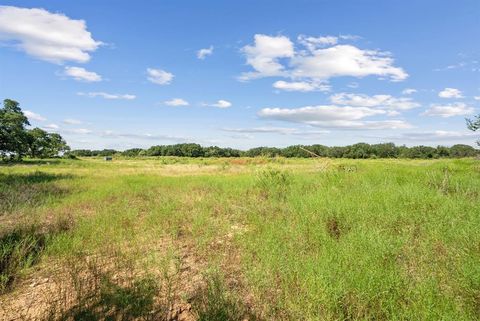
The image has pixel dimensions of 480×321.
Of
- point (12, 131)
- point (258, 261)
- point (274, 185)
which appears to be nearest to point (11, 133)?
point (12, 131)

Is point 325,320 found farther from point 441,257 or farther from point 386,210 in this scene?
point 386,210

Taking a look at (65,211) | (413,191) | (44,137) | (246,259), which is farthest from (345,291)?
(44,137)

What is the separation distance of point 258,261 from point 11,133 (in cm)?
3282

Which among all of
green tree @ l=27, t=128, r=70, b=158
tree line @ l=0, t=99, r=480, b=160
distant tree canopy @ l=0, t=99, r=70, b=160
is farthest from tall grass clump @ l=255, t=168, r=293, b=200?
green tree @ l=27, t=128, r=70, b=158

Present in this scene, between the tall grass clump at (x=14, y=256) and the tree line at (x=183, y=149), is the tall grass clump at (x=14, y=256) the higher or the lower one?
the lower one

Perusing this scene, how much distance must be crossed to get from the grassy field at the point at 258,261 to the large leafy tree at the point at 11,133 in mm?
26068

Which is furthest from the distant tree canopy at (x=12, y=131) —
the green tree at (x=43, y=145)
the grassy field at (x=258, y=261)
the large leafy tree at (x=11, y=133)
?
the grassy field at (x=258, y=261)

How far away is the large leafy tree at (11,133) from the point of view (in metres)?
28.5

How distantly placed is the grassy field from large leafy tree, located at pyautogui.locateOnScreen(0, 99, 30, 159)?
1026 inches

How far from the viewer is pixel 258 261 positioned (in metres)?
4.52

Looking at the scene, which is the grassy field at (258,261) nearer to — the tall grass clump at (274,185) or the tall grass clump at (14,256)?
the tall grass clump at (14,256)

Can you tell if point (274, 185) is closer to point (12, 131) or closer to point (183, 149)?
point (12, 131)

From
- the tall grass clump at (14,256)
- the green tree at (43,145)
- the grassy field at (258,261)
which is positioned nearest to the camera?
the grassy field at (258,261)

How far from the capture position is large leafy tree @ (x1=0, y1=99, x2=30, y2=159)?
28531mm
